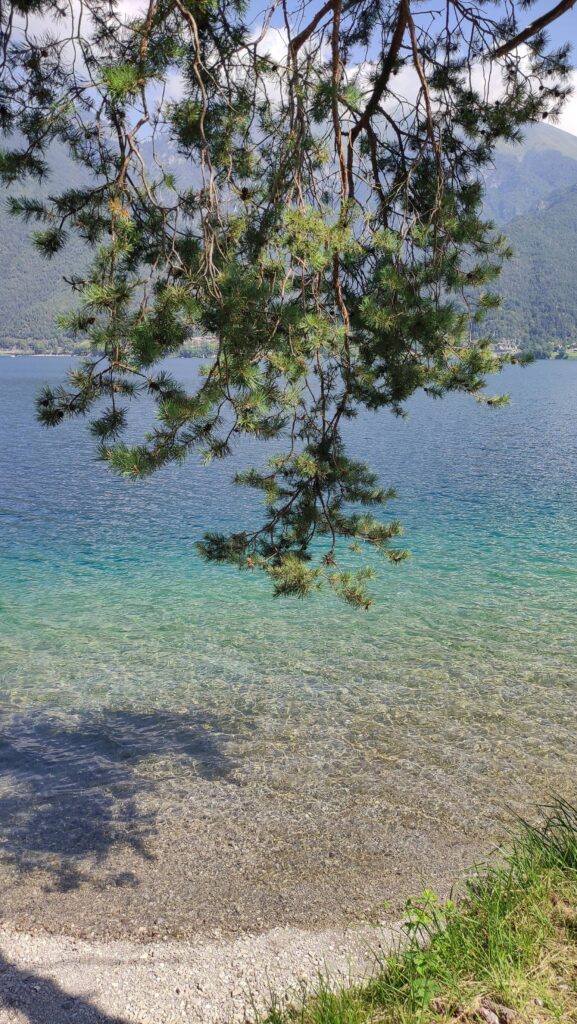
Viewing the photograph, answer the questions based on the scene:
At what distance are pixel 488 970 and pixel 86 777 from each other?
14.4 feet

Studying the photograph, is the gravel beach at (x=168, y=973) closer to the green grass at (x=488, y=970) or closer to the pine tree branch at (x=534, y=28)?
the green grass at (x=488, y=970)

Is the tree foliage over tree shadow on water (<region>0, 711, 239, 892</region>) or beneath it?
over

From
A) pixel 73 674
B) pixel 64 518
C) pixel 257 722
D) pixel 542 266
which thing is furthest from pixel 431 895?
pixel 542 266

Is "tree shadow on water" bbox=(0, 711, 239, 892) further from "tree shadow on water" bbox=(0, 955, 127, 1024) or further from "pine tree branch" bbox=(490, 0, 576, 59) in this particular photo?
"pine tree branch" bbox=(490, 0, 576, 59)

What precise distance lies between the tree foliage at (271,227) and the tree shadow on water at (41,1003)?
262 cm

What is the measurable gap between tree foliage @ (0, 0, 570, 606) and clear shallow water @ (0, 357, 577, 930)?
217 centimetres

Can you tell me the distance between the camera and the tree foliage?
3.85 metres

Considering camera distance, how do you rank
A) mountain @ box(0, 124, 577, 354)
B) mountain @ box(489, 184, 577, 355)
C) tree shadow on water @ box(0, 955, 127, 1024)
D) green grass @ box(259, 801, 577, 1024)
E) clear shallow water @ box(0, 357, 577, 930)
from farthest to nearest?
1. mountain @ box(0, 124, 577, 354)
2. mountain @ box(489, 184, 577, 355)
3. clear shallow water @ box(0, 357, 577, 930)
4. tree shadow on water @ box(0, 955, 127, 1024)
5. green grass @ box(259, 801, 577, 1024)

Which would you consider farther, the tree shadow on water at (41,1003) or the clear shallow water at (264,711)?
the clear shallow water at (264,711)

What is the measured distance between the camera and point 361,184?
5332mm

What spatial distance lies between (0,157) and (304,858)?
197 inches

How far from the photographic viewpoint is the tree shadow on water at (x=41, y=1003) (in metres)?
4.06

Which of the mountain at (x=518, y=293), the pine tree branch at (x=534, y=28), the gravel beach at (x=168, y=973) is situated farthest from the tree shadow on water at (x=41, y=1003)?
the mountain at (x=518, y=293)

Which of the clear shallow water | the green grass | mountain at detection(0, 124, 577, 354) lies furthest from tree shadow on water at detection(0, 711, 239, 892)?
mountain at detection(0, 124, 577, 354)
